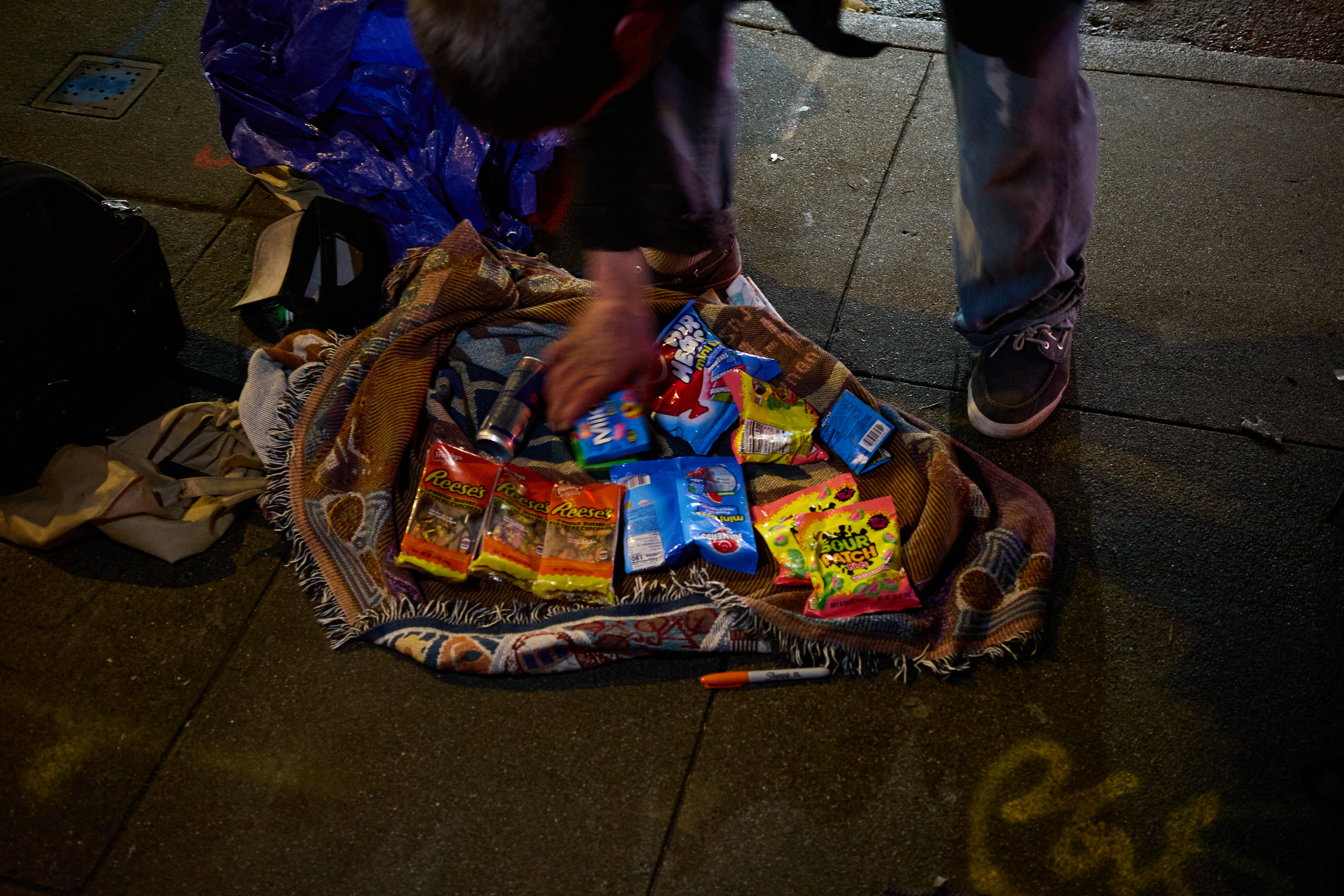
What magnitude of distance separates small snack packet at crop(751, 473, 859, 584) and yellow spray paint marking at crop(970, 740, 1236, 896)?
524 millimetres

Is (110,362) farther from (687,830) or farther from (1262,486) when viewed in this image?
(1262,486)

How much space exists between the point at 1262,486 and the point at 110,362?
2.69 m

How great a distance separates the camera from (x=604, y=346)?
162 centimetres

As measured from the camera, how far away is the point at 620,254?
5.12 feet

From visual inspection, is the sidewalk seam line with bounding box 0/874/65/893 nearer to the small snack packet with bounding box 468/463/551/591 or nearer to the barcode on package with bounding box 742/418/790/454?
the small snack packet with bounding box 468/463/551/591

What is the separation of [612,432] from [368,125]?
1.22 m

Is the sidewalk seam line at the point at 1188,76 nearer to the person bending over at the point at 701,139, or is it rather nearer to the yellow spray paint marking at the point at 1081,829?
the person bending over at the point at 701,139

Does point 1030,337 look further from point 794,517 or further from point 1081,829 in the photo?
point 1081,829

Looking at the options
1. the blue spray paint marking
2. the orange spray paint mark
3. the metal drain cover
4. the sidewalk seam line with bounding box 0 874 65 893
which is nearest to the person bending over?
the sidewalk seam line with bounding box 0 874 65 893

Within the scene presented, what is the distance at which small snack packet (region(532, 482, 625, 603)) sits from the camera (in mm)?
1814

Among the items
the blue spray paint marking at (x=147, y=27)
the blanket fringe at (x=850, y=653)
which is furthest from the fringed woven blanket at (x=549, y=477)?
the blue spray paint marking at (x=147, y=27)

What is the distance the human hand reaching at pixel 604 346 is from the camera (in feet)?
5.21

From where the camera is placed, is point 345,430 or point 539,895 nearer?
point 539,895

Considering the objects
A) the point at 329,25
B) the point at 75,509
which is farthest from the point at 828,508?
the point at 329,25
